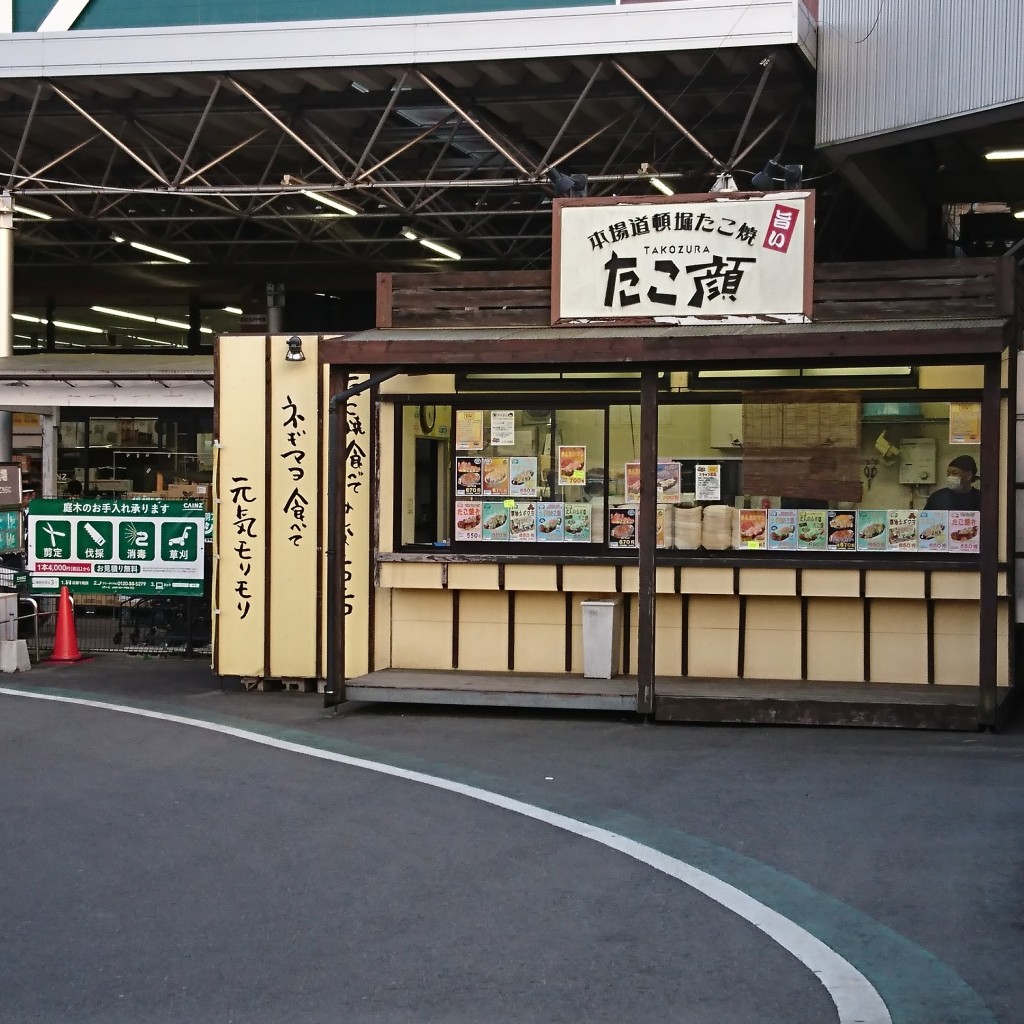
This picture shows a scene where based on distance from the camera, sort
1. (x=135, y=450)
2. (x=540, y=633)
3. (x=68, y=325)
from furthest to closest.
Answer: (x=68, y=325), (x=135, y=450), (x=540, y=633)

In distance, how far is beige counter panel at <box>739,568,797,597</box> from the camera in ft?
39.4

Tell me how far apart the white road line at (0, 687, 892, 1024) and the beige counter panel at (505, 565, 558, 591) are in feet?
8.75

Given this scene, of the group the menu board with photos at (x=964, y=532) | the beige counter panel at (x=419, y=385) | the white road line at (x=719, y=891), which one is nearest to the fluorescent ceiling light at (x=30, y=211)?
the beige counter panel at (x=419, y=385)

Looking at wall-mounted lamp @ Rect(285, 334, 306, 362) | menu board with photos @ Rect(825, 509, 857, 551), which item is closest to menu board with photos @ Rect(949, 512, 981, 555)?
menu board with photos @ Rect(825, 509, 857, 551)

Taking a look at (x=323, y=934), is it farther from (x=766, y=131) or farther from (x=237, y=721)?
(x=766, y=131)

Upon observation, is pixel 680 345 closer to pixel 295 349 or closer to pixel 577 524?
pixel 577 524

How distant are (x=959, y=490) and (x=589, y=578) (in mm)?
3325

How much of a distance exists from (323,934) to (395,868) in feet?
3.63

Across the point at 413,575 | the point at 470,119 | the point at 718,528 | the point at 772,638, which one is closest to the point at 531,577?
the point at 413,575

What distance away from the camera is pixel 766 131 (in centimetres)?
1800

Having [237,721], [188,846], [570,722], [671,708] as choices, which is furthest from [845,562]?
[188,846]

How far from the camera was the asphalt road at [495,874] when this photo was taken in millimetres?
5543

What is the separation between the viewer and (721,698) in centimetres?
1157

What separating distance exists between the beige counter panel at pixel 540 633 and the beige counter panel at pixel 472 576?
42 cm
